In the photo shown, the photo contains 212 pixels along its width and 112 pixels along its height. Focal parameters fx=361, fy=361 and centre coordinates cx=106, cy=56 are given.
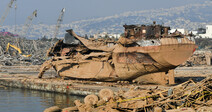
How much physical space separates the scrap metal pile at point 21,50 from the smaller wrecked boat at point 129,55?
4650 centimetres

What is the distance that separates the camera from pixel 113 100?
744 inches

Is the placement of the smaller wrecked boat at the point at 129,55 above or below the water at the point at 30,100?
above

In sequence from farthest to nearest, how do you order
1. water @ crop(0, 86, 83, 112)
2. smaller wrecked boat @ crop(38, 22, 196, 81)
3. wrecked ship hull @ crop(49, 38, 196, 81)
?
1. smaller wrecked boat @ crop(38, 22, 196, 81)
2. wrecked ship hull @ crop(49, 38, 196, 81)
3. water @ crop(0, 86, 83, 112)

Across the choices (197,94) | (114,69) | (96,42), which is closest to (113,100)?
(197,94)

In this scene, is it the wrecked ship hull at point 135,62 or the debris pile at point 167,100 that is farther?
the wrecked ship hull at point 135,62

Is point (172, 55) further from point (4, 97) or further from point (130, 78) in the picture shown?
point (4, 97)

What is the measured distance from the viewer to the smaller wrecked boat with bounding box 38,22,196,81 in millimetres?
29375

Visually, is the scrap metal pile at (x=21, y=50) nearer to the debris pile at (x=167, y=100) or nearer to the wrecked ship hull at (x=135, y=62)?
the wrecked ship hull at (x=135, y=62)

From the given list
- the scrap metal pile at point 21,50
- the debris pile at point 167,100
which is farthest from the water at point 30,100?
the scrap metal pile at point 21,50

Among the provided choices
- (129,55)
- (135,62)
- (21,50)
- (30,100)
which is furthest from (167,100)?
(21,50)

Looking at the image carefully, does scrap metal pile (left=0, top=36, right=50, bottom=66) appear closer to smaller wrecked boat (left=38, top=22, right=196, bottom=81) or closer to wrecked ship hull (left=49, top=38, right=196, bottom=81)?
smaller wrecked boat (left=38, top=22, right=196, bottom=81)

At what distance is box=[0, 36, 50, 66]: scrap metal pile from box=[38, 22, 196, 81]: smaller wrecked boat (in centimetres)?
4650

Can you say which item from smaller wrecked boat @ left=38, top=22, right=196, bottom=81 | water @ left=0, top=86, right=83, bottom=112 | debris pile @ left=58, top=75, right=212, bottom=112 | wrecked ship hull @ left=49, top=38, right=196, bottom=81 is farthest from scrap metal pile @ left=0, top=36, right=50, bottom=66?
debris pile @ left=58, top=75, right=212, bottom=112

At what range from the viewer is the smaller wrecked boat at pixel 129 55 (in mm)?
29375
